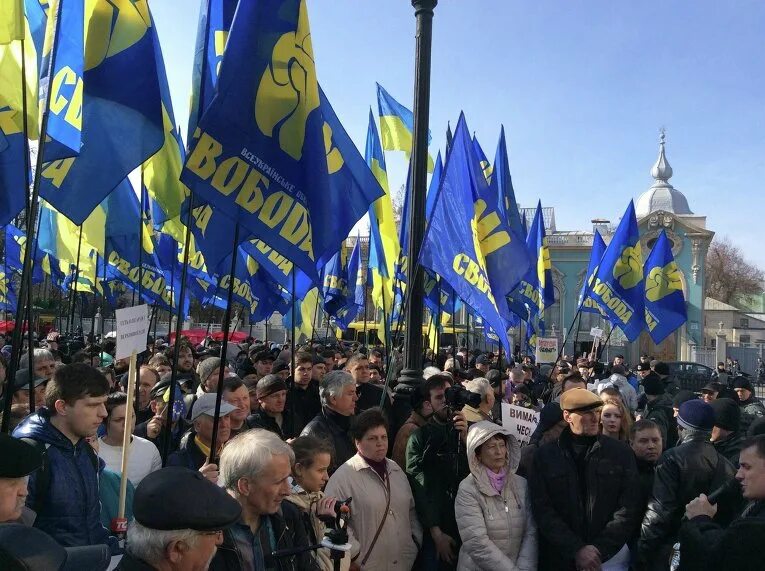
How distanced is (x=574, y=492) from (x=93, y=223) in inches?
256

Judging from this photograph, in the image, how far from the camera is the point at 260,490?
2.74 metres

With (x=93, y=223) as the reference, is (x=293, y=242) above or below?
below

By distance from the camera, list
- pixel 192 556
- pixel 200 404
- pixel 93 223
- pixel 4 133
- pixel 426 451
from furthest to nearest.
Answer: pixel 93 223, pixel 426 451, pixel 4 133, pixel 200 404, pixel 192 556

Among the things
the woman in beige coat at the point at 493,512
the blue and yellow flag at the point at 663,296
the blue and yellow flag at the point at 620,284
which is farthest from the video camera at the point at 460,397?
the blue and yellow flag at the point at 663,296

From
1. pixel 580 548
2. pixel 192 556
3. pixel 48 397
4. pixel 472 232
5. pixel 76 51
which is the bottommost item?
pixel 580 548

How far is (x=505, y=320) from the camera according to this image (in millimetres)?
6855

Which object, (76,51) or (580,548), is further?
(76,51)

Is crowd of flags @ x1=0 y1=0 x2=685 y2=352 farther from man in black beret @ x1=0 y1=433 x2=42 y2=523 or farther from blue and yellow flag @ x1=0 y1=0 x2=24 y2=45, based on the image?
man in black beret @ x1=0 y1=433 x2=42 y2=523

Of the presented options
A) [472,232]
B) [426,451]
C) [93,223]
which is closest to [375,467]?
[426,451]

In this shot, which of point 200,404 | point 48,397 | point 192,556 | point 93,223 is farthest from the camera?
point 93,223

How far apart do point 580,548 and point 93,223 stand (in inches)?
263

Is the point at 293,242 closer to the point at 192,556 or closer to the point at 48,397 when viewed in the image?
the point at 48,397

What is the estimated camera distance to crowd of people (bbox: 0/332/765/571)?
2201mm

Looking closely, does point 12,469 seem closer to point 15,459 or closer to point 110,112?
point 15,459
